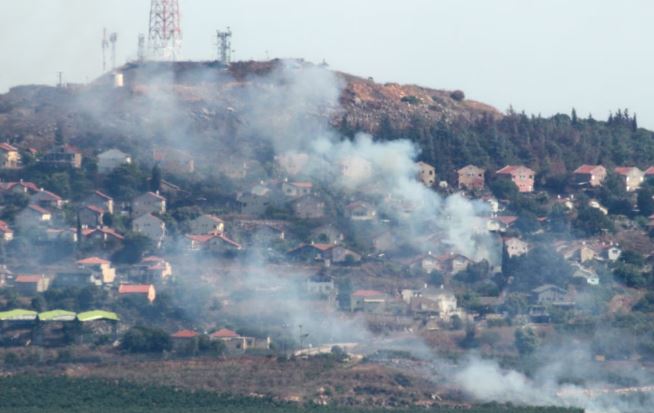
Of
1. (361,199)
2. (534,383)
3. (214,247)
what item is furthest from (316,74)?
(534,383)

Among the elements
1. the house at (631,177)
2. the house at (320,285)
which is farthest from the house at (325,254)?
the house at (631,177)

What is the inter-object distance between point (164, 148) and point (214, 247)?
12.0 meters

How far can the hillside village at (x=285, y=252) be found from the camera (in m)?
68.7

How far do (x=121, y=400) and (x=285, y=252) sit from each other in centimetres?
1665

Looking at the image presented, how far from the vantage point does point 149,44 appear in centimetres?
9150

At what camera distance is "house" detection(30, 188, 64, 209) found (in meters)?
82.0

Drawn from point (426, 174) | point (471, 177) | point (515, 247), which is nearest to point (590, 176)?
point (471, 177)

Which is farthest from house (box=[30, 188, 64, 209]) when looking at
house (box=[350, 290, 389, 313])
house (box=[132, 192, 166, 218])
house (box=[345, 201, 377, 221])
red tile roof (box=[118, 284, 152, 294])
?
house (box=[350, 290, 389, 313])

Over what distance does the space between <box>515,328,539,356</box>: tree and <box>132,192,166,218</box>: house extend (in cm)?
1959

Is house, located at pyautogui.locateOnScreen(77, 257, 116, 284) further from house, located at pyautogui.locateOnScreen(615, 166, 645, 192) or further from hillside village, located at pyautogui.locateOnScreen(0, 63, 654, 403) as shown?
house, located at pyautogui.locateOnScreen(615, 166, 645, 192)

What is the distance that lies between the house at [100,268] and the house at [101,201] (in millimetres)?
7043

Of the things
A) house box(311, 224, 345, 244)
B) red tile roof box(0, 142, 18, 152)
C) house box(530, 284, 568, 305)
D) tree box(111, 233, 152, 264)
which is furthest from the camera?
red tile roof box(0, 142, 18, 152)

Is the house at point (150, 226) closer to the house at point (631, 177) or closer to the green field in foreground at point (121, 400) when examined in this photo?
the green field in foreground at point (121, 400)

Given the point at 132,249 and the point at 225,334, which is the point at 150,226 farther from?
the point at 225,334
